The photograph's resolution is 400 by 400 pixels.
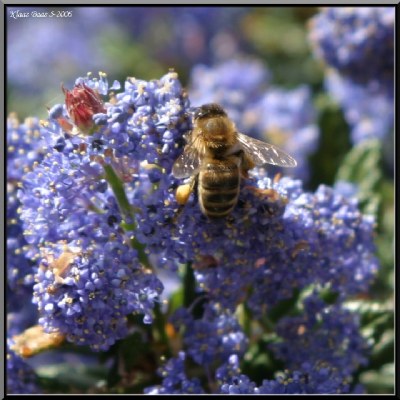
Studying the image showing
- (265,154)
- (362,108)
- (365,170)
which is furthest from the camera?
(362,108)

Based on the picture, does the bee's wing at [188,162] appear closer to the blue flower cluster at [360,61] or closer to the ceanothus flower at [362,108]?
the blue flower cluster at [360,61]

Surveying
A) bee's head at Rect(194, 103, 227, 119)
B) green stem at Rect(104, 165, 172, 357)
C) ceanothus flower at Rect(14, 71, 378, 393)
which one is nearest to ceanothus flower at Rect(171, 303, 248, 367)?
ceanothus flower at Rect(14, 71, 378, 393)

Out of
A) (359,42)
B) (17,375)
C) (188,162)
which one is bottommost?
(17,375)

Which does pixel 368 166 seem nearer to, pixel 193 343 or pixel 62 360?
pixel 193 343

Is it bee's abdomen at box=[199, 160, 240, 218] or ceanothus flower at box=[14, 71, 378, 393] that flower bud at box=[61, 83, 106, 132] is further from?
bee's abdomen at box=[199, 160, 240, 218]

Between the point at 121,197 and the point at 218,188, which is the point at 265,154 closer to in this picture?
the point at 218,188

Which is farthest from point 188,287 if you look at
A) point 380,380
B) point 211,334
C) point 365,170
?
point 365,170

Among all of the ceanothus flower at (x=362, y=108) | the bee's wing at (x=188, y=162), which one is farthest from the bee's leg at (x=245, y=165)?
the ceanothus flower at (x=362, y=108)
